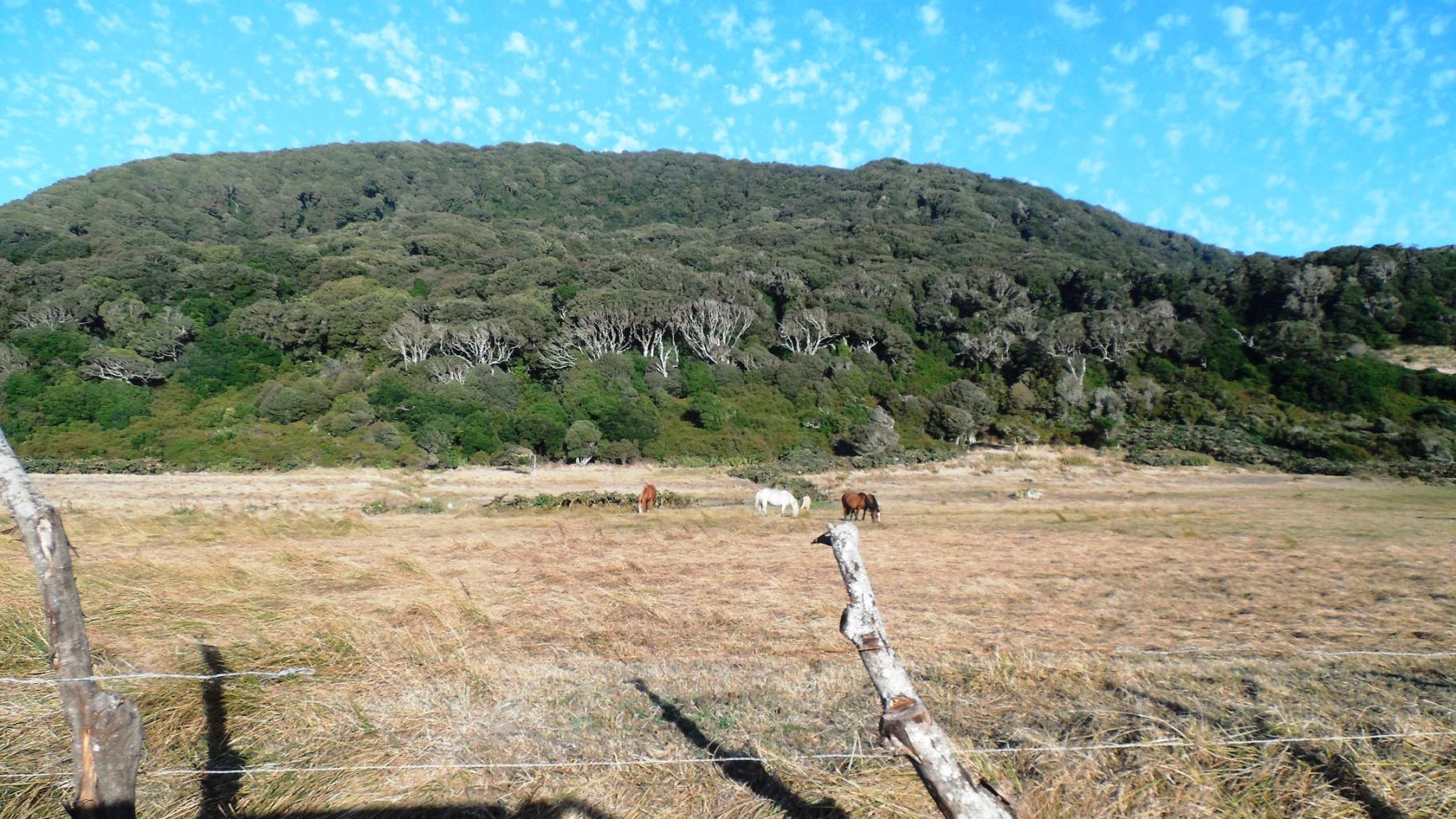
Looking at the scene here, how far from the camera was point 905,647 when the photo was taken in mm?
6281

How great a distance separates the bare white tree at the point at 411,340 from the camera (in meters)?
40.7

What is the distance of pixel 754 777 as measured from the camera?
3.91 metres

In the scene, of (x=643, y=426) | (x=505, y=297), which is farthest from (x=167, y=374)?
(x=643, y=426)

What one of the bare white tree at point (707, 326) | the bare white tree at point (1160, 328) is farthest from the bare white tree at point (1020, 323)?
the bare white tree at point (707, 326)

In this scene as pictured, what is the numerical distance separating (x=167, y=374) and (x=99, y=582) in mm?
40636

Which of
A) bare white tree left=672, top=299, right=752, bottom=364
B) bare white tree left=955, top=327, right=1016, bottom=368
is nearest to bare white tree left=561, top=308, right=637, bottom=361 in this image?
bare white tree left=672, top=299, right=752, bottom=364

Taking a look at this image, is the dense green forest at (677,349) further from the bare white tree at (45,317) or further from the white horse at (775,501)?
the white horse at (775,501)

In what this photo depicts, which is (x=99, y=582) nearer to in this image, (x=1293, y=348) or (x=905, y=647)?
(x=905, y=647)

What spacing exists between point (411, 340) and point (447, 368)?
3.60 meters

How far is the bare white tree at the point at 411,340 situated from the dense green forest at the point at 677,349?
144 millimetres

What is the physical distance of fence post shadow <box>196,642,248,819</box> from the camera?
11.6 feet

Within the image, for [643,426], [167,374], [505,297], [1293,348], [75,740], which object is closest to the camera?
[75,740]

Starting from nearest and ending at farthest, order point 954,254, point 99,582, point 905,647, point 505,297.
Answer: point 905,647
point 99,582
point 505,297
point 954,254

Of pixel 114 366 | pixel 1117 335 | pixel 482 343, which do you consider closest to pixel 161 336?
pixel 114 366
